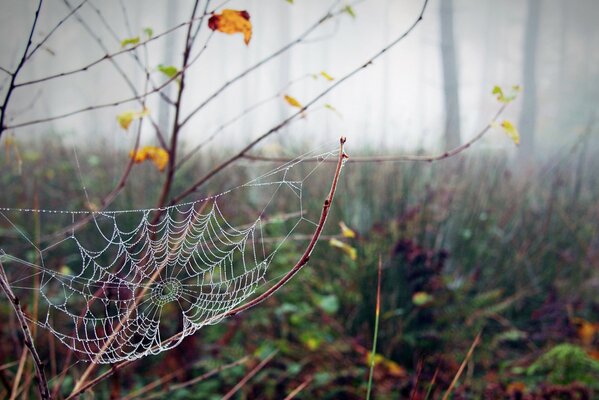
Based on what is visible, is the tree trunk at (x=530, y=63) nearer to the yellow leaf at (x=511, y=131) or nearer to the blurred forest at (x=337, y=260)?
the blurred forest at (x=337, y=260)

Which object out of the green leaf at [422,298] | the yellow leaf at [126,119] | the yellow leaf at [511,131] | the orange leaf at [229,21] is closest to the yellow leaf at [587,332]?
the green leaf at [422,298]

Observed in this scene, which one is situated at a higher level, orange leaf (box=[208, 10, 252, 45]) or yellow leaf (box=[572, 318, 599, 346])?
orange leaf (box=[208, 10, 252, 45])

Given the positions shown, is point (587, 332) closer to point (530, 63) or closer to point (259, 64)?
point (259, 64)

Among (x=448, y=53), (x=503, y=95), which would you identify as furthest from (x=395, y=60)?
(x=503, y=95)

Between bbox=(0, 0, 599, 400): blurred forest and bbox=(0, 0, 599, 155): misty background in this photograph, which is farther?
bbox=(0, 0, 599, 155): misty background

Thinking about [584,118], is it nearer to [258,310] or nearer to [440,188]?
[440,188]

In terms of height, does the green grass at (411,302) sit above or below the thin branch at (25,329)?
below

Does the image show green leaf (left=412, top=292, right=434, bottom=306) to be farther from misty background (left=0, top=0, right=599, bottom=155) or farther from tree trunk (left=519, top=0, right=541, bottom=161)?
tree trunk (left=519, top=0, right=541, bottom=161)

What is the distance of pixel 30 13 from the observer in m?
36.8

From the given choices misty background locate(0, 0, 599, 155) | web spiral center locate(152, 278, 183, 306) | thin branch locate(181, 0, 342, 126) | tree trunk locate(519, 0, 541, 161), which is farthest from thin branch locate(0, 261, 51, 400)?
tree trunk locate(519, 0, 541, 161)

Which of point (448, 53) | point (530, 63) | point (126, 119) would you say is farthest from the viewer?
point (530, 63)

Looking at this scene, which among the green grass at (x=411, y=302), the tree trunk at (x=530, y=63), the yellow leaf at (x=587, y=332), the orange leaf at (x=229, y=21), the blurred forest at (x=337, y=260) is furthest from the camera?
the tree trunk at (x=530, y=63)

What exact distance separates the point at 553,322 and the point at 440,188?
4.10 ft

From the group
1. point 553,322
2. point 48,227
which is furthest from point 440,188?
point 48,227
